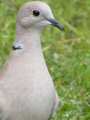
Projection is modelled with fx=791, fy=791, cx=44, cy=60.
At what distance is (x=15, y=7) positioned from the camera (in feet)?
29.7

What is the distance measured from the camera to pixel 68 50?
8.27m

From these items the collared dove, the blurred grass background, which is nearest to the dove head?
the collared dove

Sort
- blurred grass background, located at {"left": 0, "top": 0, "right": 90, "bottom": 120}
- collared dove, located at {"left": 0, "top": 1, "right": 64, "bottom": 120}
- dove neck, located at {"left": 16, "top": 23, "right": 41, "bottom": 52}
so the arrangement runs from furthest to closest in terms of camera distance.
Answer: blurred grass background, located at {"left": 0, "top": 0, "right": 90, "bottom": 120} → dove neck, located at {"left": 16, "top": 23, "right": 41, "bottom": 52} → collared dove, located at {"left": 0, "top": 1, "right": 64, "bottom": 120}

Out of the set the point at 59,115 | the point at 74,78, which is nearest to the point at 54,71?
the point at 74,78

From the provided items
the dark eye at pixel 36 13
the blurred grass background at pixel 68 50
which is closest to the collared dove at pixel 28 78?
the dark eye at pixel 36 13

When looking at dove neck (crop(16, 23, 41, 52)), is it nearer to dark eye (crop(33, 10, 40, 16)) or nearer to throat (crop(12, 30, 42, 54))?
throat (crop(12, 30, 42, 54))

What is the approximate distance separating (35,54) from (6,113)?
49cm

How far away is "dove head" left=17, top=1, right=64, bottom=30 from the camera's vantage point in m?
5.75

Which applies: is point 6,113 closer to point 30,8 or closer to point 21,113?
point 21,113

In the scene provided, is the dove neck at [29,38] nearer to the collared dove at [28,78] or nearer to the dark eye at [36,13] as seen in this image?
the collared dove at [28,78]

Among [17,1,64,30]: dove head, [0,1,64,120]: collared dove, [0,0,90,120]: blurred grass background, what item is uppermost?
[17,1,64,30]: dove head

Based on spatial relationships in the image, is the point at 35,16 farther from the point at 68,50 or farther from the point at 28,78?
the point at 68,50

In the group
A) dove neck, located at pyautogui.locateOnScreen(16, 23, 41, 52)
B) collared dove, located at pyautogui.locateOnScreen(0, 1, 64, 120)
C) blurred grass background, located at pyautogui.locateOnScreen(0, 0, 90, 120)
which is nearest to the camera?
collared dove, located at pyautogui.locateOnScreen(0, 1, 64, 120)

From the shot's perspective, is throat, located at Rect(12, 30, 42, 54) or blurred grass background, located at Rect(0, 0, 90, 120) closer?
throat, located at Rect(12, 30, 42, 54)
